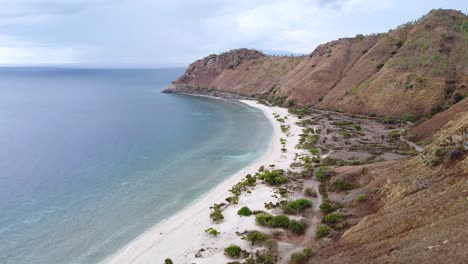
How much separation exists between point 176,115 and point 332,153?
238 ft

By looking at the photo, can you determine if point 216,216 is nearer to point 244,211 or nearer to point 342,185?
→ point 244,211

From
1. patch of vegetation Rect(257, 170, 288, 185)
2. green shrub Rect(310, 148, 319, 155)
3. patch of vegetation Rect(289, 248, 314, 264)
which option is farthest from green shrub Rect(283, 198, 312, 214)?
green shrub Rect(310, 148, 319, 155)

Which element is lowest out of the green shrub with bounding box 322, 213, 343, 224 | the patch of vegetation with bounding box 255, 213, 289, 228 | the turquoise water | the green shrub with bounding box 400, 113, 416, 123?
the turquoise water

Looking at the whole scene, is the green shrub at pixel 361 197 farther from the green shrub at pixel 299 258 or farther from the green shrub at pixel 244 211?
the green shrub at pixel 299 258

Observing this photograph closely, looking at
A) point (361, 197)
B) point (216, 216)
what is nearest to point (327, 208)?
point (361, 197)

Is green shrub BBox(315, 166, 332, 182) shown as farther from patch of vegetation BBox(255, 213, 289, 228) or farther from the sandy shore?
patch of vegetation BBox(255, 213, 289, 228)

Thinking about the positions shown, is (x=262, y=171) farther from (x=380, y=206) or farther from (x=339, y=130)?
(x=339, y=130)

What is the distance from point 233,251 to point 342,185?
19.2m

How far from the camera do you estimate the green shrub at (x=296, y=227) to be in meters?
35.1

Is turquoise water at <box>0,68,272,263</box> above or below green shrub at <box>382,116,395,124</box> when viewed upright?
below

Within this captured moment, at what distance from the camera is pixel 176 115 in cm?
12631

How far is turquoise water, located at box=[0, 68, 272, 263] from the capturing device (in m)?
39.6

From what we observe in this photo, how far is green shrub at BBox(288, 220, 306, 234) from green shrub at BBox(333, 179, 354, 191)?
1106 cm

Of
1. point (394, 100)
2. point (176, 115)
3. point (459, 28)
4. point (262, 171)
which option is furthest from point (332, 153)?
point (459, 28)
